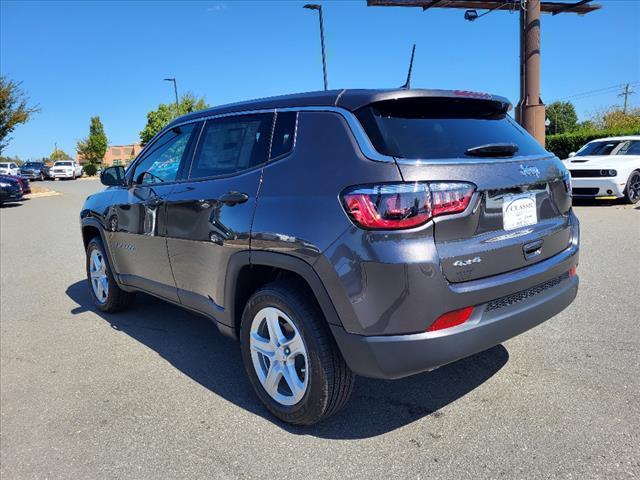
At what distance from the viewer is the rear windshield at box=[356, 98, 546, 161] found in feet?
8.54

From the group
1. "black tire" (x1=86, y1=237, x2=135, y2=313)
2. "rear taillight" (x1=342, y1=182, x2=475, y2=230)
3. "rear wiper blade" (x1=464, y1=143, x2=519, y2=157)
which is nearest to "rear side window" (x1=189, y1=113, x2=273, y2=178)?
"rear taillight" (x1=342, y1=182, x2=475, y2=230)

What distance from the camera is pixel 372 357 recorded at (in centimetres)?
247

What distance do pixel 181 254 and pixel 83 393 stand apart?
45.5 inches

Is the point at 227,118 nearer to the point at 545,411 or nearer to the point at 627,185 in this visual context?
the point at 545,411

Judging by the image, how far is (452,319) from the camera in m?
2.47

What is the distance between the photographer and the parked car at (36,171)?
47000 millimetres

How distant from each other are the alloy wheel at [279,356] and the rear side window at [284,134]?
0.90 meters

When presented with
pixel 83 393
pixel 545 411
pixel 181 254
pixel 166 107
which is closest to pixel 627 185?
pixel 545 411

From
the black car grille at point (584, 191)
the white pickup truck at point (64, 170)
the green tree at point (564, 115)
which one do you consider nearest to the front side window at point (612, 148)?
the black car grille at point (584, 191)

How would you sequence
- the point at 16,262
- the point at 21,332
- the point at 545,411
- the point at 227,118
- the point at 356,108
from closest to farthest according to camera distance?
the point at 356,108 → the point at 545,411 → the point at 227,118 → the point at 21,332 → the point at 16,262

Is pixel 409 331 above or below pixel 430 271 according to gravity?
below

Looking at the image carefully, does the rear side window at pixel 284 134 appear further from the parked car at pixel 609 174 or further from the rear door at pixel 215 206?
the parked car at pixel 609 174

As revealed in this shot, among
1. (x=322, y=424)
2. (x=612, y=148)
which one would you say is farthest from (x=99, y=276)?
(x=612, y=148)

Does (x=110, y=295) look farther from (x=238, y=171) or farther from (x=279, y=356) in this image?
(x=279, y=356)
